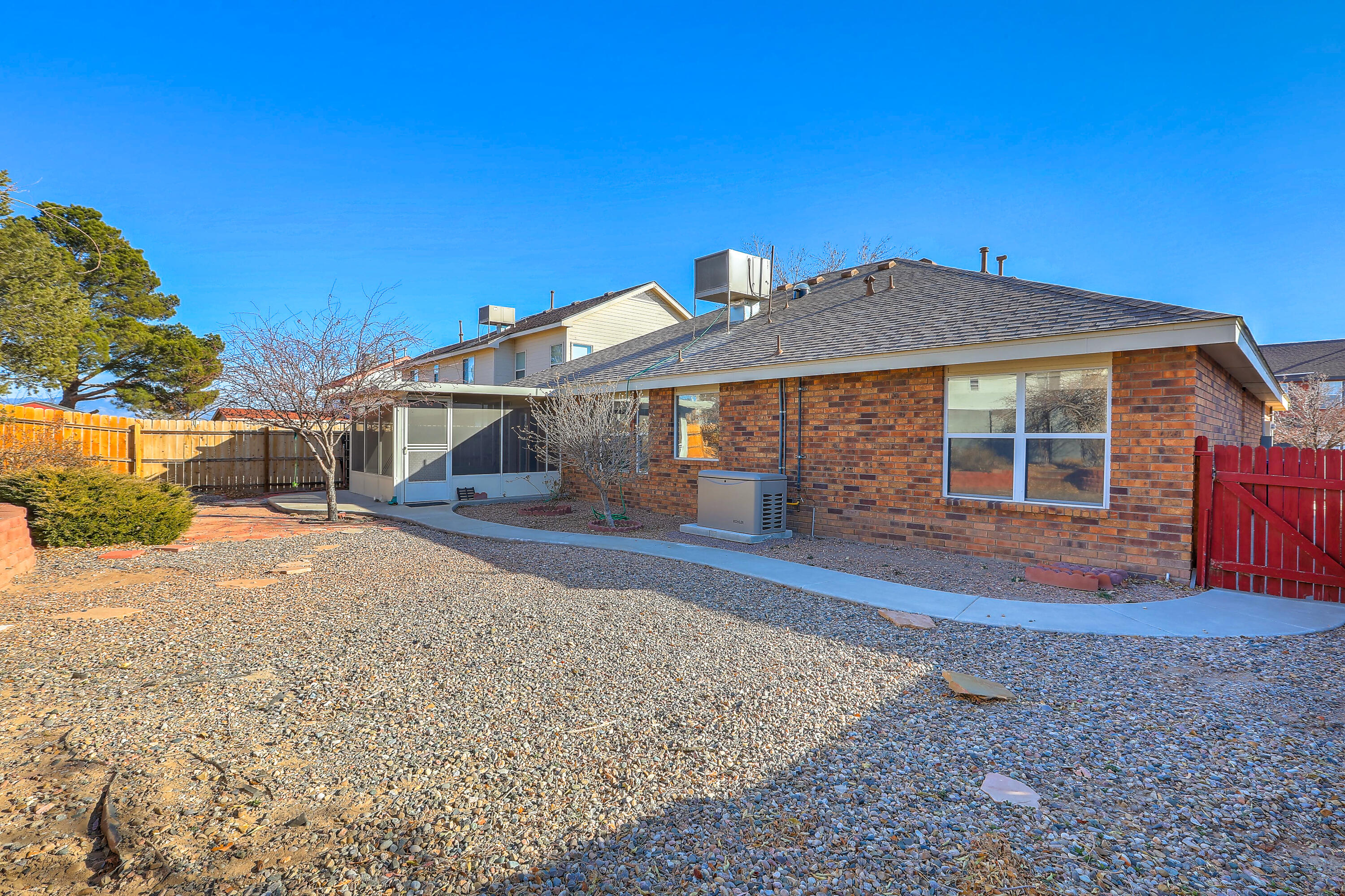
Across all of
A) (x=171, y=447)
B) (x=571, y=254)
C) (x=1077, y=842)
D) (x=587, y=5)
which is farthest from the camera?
(x=571, y=254)

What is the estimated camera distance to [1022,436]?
8242mm

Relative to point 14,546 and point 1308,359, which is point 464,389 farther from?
point 1308,359

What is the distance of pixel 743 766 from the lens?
3125 mm

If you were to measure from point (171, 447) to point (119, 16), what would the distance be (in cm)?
1167

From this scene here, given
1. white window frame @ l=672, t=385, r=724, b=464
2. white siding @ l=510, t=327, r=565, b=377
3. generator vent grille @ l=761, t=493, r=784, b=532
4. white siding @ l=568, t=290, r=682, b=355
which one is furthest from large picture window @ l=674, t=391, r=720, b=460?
white siding @ l=510, t=327, r=565, b=377

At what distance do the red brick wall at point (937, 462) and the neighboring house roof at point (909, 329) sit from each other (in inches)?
15.8

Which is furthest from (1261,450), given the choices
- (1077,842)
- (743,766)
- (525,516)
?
(525,516)

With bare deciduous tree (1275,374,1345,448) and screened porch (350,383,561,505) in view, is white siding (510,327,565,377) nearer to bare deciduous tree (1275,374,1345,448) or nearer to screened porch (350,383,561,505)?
screened porch (350,383,561,505)

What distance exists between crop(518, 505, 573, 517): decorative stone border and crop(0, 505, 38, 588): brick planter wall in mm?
7050

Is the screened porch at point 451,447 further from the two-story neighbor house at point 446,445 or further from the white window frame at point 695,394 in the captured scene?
the white window frame at point 695,394

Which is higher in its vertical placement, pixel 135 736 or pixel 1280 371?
pixel 1280 371

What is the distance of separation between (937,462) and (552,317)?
57.0 feet

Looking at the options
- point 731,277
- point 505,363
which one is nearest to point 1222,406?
point 731,277

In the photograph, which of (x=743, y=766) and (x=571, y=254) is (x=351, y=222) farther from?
(x=743, y=766)
